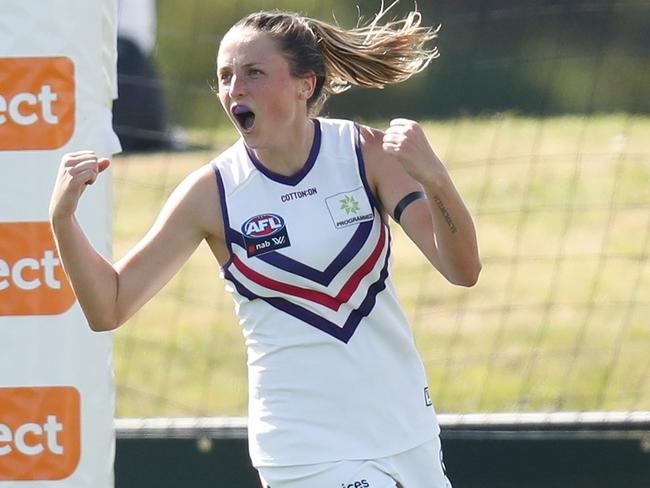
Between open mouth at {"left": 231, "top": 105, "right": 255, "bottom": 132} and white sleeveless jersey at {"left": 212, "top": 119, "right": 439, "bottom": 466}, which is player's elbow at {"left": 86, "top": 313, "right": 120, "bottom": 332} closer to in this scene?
white sleeveless jersey at {"left": 212, "top": 119, "right": 439, "bottom": 466}

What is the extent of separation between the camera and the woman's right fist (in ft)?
10.6

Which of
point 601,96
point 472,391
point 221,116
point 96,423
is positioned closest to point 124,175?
point 221,116

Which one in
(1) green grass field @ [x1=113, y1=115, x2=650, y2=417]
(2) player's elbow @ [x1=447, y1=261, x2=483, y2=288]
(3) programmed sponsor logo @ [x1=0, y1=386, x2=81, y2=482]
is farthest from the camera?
(1) green grass field @ [x1=113, y1=115, x2=650, y2=417]

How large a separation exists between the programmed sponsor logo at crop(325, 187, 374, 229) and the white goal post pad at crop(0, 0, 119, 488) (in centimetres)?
69

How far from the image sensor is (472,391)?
6758 mm

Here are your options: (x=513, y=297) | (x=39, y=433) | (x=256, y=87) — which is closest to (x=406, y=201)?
(x=256, y=87)

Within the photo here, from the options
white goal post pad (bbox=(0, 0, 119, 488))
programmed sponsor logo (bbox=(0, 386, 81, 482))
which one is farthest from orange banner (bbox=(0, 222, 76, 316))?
programmed sponsor logo (bbox=(0, 386, 81, 482))

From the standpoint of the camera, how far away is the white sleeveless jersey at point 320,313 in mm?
3459

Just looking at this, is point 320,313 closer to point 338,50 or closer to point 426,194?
point 426,194

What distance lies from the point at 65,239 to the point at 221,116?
7.30m

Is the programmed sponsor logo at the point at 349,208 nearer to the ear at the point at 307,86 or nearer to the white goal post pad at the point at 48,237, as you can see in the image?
the ear at the point at 307,86

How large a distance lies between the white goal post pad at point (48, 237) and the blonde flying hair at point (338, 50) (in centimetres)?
47

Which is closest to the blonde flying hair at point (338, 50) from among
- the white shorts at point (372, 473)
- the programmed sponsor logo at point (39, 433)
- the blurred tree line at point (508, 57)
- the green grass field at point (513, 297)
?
the white shorts at point (372, 473)

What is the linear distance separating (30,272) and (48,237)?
11 centimetres
